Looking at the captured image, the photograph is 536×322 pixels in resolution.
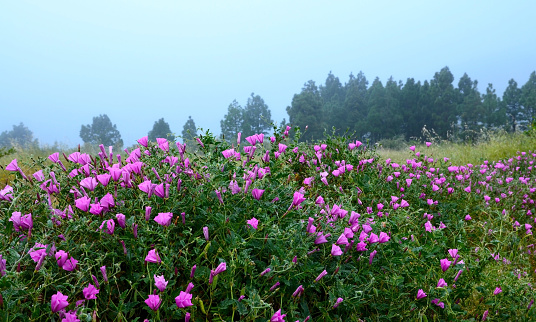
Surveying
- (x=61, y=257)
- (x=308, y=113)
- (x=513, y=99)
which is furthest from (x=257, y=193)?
(x=513, y=99)

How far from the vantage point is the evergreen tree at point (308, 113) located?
4938cm

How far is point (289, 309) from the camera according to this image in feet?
6.15

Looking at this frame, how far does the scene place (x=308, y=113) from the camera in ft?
167

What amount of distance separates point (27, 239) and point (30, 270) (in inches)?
6.2

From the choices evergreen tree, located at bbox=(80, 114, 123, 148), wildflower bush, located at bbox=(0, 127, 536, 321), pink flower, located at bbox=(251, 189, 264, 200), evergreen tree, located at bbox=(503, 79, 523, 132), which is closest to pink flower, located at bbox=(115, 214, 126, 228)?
wildflower bush, located at bbox=(0, 127, 536, 321)

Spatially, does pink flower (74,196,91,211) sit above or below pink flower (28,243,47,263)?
above

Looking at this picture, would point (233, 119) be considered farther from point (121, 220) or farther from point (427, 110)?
point (121, 220)

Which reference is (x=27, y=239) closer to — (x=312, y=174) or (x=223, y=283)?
(x=223, y=283)

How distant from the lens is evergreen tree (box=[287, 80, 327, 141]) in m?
Result: 49.4

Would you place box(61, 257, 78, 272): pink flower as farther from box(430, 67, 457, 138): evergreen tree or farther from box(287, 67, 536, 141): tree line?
box(430, 67, 457, 138): evergreen tree

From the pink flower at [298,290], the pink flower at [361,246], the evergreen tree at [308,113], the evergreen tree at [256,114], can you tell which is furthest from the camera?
the evergreen tree at [256,114]

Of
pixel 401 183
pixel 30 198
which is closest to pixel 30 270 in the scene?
pixel 30 198

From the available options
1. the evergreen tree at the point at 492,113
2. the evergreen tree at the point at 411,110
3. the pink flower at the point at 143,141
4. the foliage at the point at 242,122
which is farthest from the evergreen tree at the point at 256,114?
the pink flower at the point at 143,141

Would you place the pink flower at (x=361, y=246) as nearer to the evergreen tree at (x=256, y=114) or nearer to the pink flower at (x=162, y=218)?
the pink flower at (x=162, y=218)
